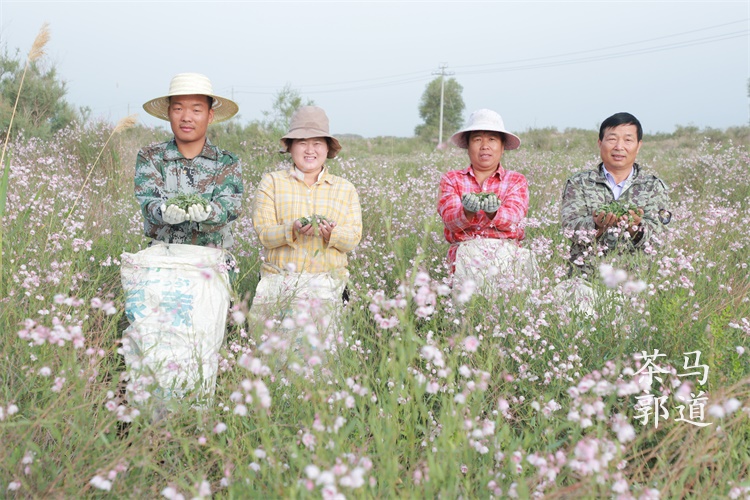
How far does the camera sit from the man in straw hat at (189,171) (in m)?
3.88

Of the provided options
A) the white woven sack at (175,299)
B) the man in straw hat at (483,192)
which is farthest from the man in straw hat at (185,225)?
the man in straw hat at (483,192)

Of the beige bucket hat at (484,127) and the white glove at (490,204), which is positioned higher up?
the beige bucket hat at (484,127)

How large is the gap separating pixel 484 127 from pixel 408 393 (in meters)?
2.50

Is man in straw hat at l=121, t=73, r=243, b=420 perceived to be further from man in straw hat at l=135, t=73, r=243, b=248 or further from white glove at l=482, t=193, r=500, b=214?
white glove at l=482, t=193, r=500, b=214

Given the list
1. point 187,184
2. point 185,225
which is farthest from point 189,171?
point 185,225

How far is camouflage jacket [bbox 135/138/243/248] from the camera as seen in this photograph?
3918 mm

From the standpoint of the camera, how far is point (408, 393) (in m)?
2.17

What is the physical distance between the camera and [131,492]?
2.01 meters

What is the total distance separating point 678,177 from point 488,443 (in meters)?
9.12

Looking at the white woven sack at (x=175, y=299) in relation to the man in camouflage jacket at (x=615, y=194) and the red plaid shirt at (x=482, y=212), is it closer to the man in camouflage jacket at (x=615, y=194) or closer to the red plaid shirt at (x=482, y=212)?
the red plaid shirt at (x=482, y=212)

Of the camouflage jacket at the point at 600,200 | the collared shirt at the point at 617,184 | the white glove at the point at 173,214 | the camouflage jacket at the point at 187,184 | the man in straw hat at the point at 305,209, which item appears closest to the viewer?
the white glove at the point at 173,214

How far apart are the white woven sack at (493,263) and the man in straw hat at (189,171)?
158cm

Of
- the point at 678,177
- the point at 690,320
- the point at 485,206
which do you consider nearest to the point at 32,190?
the point at 485,206

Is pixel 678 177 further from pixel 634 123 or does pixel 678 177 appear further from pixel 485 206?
pixel 485 206
